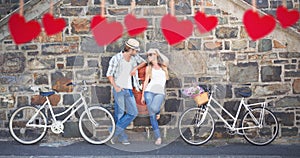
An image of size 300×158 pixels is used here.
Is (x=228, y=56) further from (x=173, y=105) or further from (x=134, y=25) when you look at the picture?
(x=134, y=25)

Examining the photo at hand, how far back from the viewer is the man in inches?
311

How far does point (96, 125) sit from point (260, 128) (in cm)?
281

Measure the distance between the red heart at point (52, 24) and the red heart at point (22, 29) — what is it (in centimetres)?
14

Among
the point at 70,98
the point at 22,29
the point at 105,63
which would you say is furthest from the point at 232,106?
the point at 22,29

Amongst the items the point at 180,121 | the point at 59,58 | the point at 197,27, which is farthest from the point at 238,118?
the point at 59,58

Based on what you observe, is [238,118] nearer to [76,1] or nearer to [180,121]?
[180,121]

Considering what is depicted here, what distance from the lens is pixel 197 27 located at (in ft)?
26.5

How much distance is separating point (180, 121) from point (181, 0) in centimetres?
204

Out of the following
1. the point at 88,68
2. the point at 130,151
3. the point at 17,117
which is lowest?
the point at 130,151

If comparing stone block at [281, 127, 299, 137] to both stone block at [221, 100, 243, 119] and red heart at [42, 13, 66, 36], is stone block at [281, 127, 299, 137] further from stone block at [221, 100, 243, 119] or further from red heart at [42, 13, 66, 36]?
red heart at [42, 13, 66, 36]

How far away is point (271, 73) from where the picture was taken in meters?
8.12

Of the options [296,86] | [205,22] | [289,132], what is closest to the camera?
[205,22]

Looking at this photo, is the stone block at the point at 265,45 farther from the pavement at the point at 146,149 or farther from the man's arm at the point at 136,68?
the man's arm at the point at 136,68

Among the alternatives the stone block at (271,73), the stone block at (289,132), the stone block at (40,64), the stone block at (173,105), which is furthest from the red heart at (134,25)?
the stone block at (289,132)
